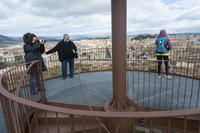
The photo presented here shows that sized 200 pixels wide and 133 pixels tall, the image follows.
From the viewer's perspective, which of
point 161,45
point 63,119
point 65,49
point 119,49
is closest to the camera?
point 119,49

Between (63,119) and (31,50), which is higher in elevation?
(31,50)

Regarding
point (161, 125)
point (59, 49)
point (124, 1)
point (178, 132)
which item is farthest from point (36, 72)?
point (178, 132)

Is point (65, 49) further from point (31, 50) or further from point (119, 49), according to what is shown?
point (119, 49)

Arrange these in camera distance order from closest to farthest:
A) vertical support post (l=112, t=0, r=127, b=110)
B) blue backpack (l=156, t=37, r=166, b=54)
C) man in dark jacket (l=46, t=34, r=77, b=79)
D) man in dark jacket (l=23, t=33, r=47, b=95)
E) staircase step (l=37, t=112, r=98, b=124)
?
vertical support post (l=112, t=0, r=127, b=110) → staircase step (l=37, t=112, r=98, b=124) → man in dark jacket (l=23, t=33, r=47, b=95) → blue backpack (l=156, t=37, r=166, b=54) → man in dark jacket (l=46, t=34, r=77, b=79)

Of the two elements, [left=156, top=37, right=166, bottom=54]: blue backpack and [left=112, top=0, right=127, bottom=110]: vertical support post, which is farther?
[left=156, top=37, right=166, bottom=54]: blue backpack

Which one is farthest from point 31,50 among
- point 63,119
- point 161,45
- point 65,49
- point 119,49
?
point 161,45

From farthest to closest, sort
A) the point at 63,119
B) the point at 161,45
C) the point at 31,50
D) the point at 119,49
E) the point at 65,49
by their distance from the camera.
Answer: the point at 65,49 < the point at 161,45 < the point at 31,50 < the point at 63,119 < the point at 119,49

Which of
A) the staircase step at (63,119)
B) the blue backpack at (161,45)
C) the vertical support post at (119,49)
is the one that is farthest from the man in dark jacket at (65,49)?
the blue backpack at (161,45)

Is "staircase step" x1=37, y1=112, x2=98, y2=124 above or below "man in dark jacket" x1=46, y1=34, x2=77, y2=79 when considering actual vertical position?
below

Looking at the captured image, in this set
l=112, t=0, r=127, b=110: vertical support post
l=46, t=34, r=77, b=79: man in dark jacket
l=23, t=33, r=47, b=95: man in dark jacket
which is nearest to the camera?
l=112, t=0, r=127, b=110: vertical support post

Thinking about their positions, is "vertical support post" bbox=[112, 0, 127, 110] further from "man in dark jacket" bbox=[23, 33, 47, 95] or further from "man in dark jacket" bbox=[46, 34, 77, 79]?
"man in dark jacket" bbox=[46, 34, 77, 79]

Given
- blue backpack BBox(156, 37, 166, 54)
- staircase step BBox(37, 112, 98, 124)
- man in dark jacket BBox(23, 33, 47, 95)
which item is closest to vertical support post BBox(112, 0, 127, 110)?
staircase step BBox(37, 112, 98, 124)

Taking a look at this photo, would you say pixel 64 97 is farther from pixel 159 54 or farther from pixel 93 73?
pixel 159 54

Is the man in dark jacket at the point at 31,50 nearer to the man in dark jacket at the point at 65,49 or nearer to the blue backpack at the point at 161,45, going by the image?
the man in dark jacket at the point at 65,49
